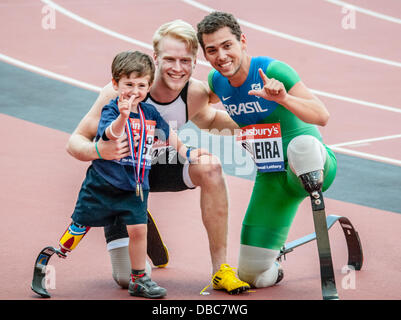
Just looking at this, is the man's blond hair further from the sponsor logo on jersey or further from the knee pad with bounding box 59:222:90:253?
the knee pad with bounding box 59:222:90:253

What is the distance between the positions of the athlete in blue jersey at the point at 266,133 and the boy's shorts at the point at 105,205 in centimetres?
82

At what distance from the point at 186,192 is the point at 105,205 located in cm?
251

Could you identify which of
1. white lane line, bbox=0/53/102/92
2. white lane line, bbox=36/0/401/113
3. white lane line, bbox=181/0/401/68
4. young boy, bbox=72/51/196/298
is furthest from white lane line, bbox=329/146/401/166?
young boy, bbox=72/51/196/298

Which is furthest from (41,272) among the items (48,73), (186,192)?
(48,73)

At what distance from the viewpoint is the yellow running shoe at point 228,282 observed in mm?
4341

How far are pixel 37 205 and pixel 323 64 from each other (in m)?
6.28

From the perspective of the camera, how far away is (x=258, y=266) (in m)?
4.59

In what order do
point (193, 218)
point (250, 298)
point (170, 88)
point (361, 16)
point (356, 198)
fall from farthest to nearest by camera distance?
1. point (361, 16)
2. point (356, 198)
3. point (193, 218)
4. point (170, 88)
5. point (250, 298)

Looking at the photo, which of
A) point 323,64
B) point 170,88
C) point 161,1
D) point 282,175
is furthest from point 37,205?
point 161,1

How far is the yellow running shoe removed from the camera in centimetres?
434

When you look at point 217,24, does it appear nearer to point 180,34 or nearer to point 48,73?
point 180,34

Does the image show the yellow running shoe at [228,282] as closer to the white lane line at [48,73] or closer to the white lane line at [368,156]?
the white lane line at [368,156]

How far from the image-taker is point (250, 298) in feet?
14.2

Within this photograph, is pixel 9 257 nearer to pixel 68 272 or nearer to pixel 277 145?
A: pixel 68 272
